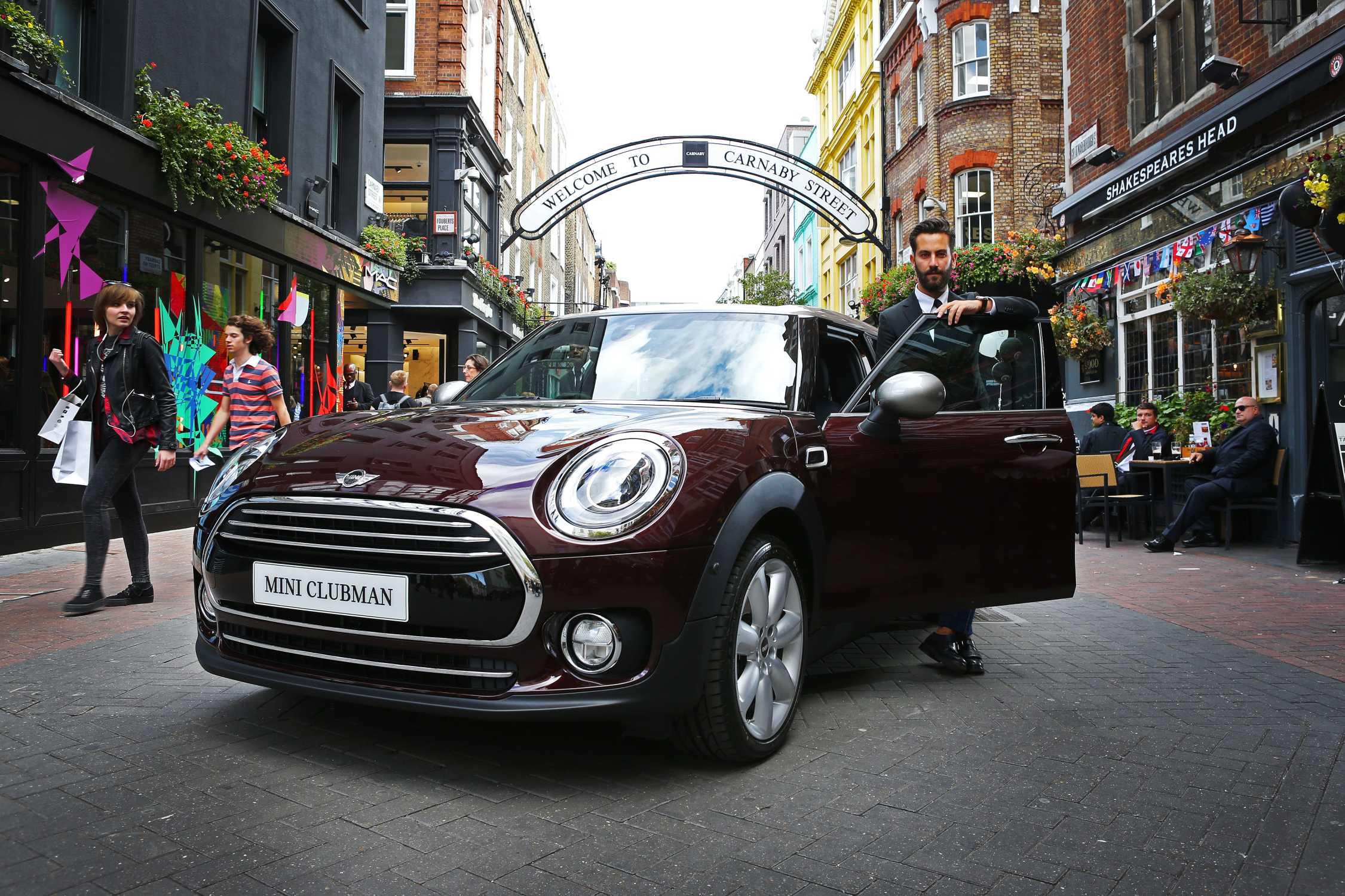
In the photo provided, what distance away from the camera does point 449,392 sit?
179 inches

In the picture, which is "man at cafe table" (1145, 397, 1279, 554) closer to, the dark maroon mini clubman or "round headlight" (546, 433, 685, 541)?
the dark maroon mini clubman

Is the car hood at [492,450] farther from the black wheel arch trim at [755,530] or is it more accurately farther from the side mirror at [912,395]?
the side mirror at [912,395]

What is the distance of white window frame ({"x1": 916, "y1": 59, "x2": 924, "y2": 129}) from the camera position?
26.1 m

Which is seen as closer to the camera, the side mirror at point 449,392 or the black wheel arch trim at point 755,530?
the black wheel arch trim at point 755,530

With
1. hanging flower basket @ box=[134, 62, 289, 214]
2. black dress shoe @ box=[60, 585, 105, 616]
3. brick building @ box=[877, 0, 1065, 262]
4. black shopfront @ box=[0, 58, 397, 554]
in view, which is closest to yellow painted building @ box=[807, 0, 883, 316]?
brick building @ box=[877, 0, 1065, 262]

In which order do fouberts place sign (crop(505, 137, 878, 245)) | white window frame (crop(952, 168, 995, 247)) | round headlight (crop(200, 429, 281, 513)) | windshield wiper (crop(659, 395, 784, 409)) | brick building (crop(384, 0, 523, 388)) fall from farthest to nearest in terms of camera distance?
1. white window frame (crop(952, 168, 995, 247))
2. brick building (crop(384, 0, 523, 388))
3. fouberts place sign (crop(505, 137, 878, 245))
4. windshield wiper (crop(659, 395, 784, 409))
5. round headlight (crop(200, 429, 281, 513))

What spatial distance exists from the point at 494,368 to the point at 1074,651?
319cm

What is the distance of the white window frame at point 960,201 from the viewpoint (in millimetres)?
23359

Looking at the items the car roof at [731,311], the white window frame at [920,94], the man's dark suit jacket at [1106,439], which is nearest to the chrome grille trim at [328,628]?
the car roof at [731,311]

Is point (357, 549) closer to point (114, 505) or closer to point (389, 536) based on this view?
point (389, 536)

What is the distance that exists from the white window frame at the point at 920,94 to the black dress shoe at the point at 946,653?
23732mm

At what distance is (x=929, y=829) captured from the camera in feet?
8.59

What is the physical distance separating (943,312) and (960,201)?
21.3m

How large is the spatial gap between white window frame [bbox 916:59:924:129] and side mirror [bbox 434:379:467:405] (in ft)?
77.9
